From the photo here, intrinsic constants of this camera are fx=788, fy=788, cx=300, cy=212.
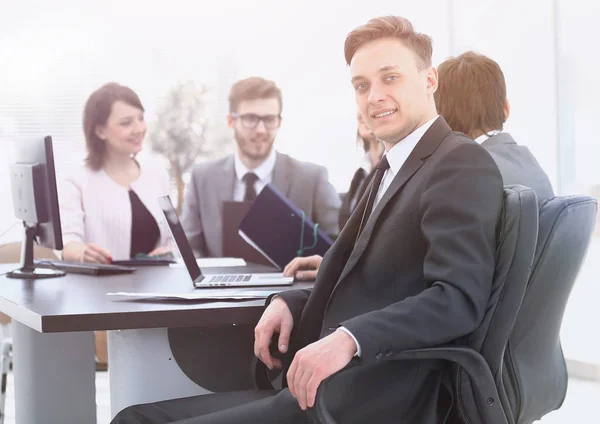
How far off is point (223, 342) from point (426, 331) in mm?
906

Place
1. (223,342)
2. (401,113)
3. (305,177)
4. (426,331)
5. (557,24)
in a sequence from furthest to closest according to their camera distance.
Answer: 1. (557,24)
2. (305,177)
3. (223,342)
4. (401,113)
5. (426,331)

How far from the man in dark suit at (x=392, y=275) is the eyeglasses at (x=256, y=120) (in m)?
2.54

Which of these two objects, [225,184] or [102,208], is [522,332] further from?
[102,208]

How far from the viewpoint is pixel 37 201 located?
2822 mm

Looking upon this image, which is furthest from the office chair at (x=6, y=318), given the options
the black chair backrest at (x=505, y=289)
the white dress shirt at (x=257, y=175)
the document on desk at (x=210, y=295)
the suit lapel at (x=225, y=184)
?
the black chair backrest at (x=505, y=289)

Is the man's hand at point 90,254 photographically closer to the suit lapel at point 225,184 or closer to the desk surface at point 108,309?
the desk surface at point 108,309

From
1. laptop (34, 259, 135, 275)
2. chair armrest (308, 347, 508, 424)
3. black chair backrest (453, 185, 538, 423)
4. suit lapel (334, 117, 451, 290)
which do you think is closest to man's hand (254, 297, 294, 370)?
suit lapel (334, 117, 451, 290)

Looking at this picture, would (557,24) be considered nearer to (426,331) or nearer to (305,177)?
(305,177)

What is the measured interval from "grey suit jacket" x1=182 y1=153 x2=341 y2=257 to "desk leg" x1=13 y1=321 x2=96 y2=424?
1564 mm

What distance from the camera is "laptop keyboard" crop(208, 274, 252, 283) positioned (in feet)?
8.28

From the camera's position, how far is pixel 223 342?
2.23 meters

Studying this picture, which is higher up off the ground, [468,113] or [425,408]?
[468,113]

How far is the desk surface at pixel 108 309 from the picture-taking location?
1881 mm

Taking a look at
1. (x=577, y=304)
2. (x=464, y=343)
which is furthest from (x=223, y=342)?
(x=577, y=304)
